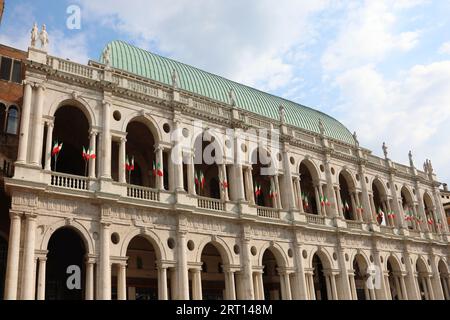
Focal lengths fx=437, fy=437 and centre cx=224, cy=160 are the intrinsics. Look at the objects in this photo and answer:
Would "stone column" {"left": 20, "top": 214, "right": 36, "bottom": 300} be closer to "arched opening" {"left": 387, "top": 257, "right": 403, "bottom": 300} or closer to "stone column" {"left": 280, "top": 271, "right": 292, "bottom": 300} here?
"stone column" {"left": 280, "top": 271, "right": 292, "bottom": 300}

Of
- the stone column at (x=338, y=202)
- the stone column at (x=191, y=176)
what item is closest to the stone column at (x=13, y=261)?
the stone column at (x=191, y=176)

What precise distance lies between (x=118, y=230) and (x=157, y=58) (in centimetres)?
1487

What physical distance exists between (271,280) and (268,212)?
6646 mm

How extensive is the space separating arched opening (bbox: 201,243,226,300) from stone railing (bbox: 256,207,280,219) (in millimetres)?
3847

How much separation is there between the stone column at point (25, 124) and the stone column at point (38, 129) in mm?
321

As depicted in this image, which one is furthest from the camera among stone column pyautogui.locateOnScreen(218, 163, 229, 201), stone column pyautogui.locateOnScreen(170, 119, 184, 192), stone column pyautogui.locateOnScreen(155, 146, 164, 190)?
stone column pyautogui.locateOnScreen(218, 163, 229, 201)

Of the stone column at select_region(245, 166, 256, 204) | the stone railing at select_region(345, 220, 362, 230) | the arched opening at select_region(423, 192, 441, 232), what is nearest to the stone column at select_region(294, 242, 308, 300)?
the stone column at select_region(245, 166, 256, 204)

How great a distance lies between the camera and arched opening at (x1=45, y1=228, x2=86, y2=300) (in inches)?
899

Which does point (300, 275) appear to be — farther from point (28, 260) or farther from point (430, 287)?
point (430, 287)

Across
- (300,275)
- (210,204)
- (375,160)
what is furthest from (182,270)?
(375,160)

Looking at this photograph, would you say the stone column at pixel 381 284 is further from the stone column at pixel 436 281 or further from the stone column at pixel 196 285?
the stone column at pixel 196 285

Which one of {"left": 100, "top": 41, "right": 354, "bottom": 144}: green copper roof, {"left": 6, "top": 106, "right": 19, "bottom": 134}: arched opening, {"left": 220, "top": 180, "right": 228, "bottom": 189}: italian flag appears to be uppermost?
{"left": 100, "top": 41, "right": 354, "bottom": 144}: green copper roof

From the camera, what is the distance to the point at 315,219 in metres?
31.9
